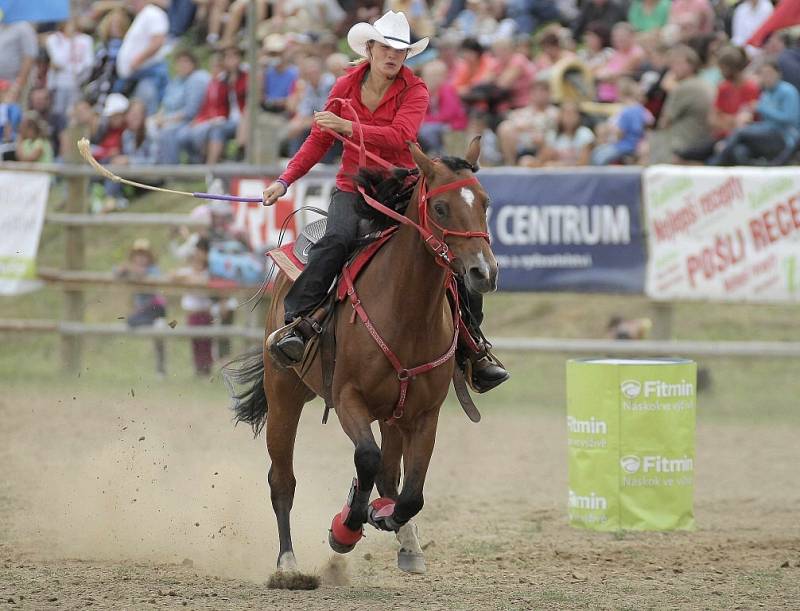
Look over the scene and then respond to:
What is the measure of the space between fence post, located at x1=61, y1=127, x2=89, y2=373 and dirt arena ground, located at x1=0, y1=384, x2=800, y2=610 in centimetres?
244

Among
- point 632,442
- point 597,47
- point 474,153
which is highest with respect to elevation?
point 597,47

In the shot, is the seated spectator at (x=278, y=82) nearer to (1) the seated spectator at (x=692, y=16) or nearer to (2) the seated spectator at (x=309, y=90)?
(2) the seated spectator at (x=309, y=90)

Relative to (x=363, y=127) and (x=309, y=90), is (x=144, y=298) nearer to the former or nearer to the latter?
(x=309, y=90)

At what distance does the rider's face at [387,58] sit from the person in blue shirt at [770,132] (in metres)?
7.67

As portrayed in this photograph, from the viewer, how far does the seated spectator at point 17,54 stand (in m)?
19.2

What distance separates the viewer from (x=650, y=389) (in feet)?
27.3

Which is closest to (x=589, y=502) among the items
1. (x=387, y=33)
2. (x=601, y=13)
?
(x=387, y=33)

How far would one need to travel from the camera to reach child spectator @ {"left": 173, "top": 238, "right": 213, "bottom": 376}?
48.5 ft

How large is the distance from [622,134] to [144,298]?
18.6 feet

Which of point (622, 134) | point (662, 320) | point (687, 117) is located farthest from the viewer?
point (622, 134)

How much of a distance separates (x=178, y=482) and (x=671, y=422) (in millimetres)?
3469

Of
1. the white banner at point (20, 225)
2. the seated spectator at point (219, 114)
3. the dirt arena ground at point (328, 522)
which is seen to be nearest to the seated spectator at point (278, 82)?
the seated spectator at point (219, 114)

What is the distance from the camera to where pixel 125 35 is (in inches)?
786

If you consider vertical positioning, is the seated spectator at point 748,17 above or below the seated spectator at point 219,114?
above
